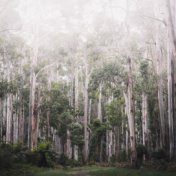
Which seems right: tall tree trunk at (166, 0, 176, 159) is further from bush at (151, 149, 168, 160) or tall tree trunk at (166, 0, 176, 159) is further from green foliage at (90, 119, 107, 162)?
green foliage at (90, 119, 107, 162)

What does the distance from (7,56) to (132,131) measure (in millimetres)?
17784

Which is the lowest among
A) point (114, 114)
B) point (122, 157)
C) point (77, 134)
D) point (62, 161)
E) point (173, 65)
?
point (122, 157)

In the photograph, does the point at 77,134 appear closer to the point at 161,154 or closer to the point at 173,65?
the point at 161,154

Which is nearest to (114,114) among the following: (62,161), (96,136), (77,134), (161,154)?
(96,136)

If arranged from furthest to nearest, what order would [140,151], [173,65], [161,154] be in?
[140,151]
[161,154]
[173,65]

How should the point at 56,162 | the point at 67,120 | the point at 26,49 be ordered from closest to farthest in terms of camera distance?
1. the point at 56,162
2. the point at 67,120
3. the point at 26,49

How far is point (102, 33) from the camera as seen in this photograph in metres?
25.7

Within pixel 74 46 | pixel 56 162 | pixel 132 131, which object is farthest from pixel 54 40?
pixel 132 131

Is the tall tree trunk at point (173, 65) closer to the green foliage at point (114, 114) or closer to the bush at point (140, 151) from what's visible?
the bush at point (140, 151)

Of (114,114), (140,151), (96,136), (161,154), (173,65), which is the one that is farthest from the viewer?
(96,136)

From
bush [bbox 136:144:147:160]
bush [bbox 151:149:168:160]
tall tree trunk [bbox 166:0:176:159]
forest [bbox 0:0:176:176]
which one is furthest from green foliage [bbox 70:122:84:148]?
tall tree trunk [bbox 166:0:176:159]

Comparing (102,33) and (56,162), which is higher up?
(102,33)

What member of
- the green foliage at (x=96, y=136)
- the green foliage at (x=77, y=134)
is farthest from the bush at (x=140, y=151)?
the green foliage at (x=96, y=136)

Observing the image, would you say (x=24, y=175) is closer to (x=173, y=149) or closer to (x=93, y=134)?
(x=173, y=149)
